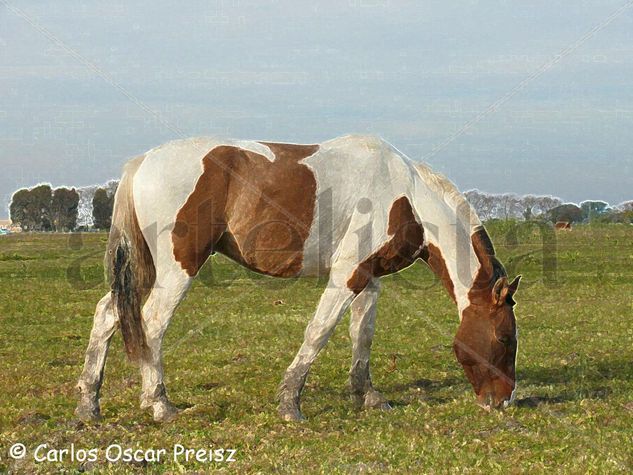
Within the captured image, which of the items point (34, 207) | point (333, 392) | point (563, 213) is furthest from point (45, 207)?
point (333, 392)

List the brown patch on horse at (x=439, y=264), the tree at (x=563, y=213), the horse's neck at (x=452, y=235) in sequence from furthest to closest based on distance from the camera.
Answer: the tree at (x=563, y=213) → the brown patch on horse at (x=439, y=264) → the horse's neck at (x=452, y=235)

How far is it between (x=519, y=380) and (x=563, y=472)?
5047 mm

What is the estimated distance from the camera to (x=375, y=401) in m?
10.2

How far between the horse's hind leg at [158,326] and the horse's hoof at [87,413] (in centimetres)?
54

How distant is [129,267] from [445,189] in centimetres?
408

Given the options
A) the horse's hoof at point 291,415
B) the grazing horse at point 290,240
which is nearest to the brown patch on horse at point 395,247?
the grazing horse at point 290,240

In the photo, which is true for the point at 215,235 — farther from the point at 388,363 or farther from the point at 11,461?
the point at 388,363

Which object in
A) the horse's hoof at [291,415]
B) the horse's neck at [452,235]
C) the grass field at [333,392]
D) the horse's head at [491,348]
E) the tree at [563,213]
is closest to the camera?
the grass field at [333,392]

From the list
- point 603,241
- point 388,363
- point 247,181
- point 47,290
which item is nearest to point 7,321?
point 47,290

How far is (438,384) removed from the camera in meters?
11.6

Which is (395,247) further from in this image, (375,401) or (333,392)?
(333,392)

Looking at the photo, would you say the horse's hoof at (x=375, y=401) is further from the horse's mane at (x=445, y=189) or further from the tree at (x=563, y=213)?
the tree at (x=563, y=213)

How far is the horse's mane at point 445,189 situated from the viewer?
10.0 m

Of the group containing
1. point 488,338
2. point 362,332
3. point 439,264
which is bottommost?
point 362,332
